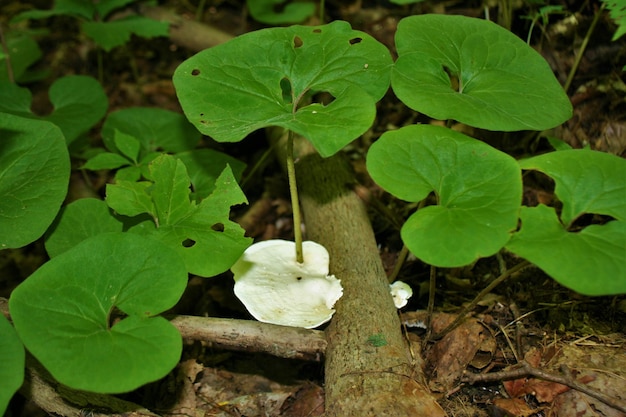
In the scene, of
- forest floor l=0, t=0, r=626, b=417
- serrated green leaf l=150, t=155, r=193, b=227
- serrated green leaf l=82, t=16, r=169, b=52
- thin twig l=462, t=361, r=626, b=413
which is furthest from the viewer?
serrated green leaf l=82, t=16, r=169, b=52

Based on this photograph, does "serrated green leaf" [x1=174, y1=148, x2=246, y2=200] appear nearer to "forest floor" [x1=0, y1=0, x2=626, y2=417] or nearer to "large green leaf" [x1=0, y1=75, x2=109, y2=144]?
"forest floor" [x1=0, y1=0, x2=626, y2=417]

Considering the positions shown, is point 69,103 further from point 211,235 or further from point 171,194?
point 211,235

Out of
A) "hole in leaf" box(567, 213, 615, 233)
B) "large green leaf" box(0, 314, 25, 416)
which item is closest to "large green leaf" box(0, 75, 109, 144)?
"large green leaf" box(0, 314, 25, 416)

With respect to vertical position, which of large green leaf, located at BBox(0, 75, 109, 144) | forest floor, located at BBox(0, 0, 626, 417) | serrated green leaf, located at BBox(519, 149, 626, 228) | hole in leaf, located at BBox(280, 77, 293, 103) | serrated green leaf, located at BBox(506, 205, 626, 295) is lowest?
forest floor, located at BBox(0, 0, 626, 417)

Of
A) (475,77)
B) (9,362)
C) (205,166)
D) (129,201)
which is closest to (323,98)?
(205,166)

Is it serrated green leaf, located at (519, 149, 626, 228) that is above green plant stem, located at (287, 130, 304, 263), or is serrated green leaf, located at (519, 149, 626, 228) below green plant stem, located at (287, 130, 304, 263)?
above

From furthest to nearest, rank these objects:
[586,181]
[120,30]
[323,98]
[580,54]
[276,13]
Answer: [276,13]
[120,30]
[323,98]
[580,54]
[586,181]

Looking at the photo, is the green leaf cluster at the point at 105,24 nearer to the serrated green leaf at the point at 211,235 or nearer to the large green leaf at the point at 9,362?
the serrated green leaf at the point at 211,235

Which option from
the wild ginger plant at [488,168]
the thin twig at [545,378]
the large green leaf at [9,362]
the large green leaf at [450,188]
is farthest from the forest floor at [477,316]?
the large green leaf at [450,188]
